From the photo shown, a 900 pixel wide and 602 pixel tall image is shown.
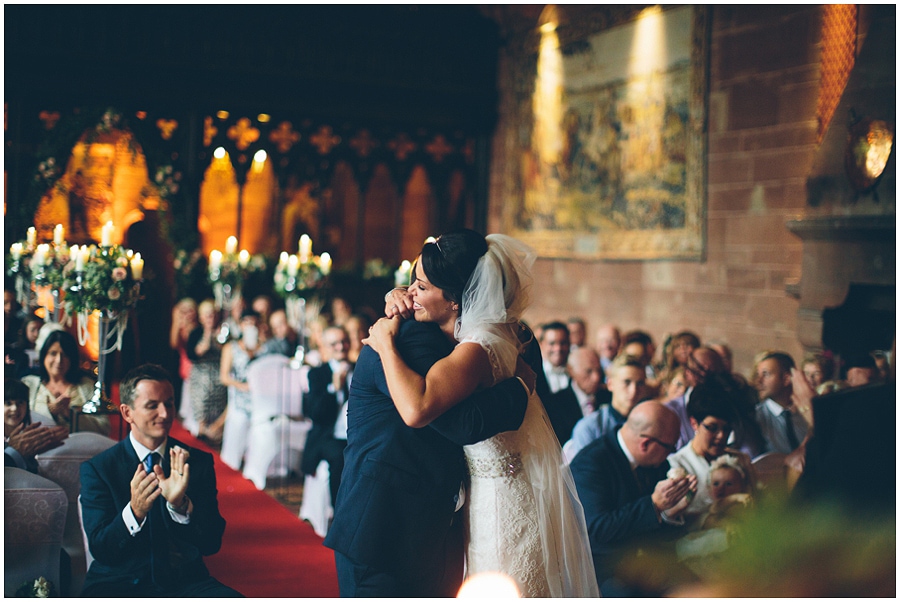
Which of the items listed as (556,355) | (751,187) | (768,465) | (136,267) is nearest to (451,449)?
(768,465)

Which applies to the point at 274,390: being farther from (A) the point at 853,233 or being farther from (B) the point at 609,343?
(A) the point at 853,233

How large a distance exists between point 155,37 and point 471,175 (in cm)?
445

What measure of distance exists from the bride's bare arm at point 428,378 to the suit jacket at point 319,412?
3.49 metres

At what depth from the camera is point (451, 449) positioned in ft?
8.04

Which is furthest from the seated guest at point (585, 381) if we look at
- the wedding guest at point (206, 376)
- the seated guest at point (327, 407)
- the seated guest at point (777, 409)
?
the wedding guest at point (206, 376)

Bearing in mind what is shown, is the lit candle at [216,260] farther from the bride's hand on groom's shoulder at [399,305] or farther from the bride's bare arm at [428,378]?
the bride's bare arm at [428,378]

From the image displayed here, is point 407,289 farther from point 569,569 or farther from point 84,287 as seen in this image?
point 84,287

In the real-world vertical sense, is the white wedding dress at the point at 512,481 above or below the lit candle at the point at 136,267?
below

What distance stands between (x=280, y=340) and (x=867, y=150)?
4.96 metres

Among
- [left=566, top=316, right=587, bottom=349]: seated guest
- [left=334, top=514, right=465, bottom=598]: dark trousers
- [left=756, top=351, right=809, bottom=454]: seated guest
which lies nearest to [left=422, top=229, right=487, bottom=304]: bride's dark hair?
[left=334, top=514, right=465, bottom=598]: dark trousers

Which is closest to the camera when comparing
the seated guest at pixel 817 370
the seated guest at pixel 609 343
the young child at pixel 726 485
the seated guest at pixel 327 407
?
the young child at pixel 726 485

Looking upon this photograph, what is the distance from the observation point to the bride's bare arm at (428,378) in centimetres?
224

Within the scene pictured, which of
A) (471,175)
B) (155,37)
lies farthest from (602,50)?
(155,37)

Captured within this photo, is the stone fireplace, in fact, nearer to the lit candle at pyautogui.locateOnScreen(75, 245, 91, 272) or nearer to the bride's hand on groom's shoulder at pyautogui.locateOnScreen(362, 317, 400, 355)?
the bride's hand on groom's shoulder at pyautogui.locateOnScreen(362, 317, 400, 355)
